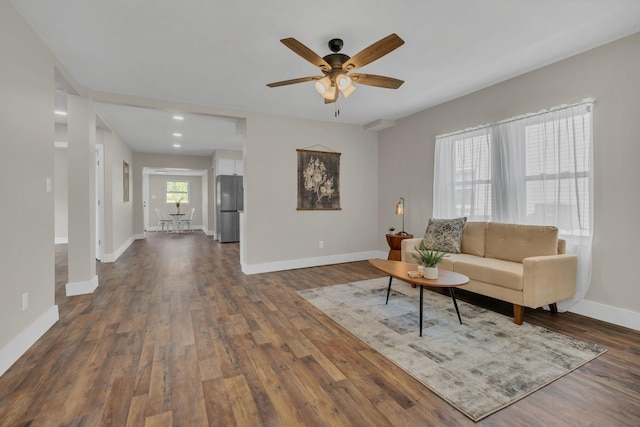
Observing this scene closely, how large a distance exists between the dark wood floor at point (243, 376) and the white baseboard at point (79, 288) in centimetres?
26

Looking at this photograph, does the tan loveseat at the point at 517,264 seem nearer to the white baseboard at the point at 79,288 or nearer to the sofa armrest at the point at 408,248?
the sofa armrest at the point at 408,248

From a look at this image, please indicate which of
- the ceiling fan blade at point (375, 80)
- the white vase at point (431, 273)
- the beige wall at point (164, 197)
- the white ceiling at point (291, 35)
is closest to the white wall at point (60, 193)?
the beige wall at point (164, 197)

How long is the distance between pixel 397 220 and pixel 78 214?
15.4 ft

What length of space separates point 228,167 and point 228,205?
1.09 m

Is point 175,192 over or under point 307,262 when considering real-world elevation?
over

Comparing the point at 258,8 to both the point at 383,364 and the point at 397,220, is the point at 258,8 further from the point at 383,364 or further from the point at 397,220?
the point at 397,220

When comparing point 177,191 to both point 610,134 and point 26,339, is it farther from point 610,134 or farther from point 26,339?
point 610,134

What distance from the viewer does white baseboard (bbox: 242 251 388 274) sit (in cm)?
471

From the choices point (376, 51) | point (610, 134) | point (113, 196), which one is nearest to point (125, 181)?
point (113, 196)

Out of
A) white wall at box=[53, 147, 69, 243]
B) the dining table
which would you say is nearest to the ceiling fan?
white wall at box=[53, 147, 69, 243]

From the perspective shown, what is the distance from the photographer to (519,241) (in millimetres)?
3242

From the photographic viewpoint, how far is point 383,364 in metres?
2.07

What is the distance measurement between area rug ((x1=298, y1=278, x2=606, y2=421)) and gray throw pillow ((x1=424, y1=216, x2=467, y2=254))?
71 centimetres

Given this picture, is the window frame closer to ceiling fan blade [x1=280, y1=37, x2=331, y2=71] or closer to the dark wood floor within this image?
the dark wood floor
